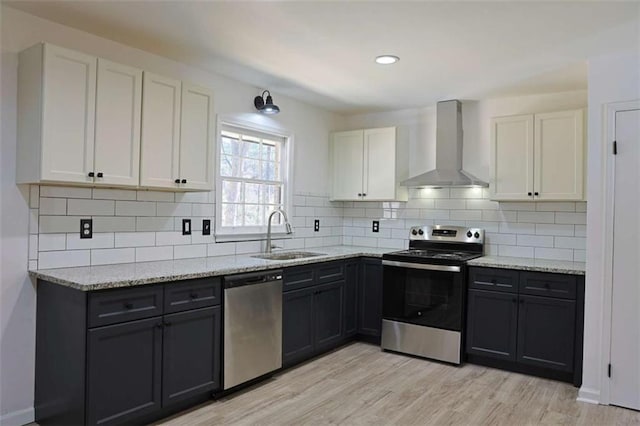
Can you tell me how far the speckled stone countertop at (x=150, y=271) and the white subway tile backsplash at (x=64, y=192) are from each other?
0.44 m

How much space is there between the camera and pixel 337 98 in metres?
4.40

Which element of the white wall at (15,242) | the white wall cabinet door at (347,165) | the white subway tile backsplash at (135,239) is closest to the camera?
the white wall at (15,242)

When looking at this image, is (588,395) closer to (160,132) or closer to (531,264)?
(531,264)

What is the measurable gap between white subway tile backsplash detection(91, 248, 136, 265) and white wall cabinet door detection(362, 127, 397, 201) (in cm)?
245

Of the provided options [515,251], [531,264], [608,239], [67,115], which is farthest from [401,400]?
[67,115]

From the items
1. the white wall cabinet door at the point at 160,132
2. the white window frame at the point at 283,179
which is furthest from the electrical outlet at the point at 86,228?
the white window frame at the point at 283,179

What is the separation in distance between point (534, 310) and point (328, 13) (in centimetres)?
262

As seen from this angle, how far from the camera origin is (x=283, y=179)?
14.5 feet

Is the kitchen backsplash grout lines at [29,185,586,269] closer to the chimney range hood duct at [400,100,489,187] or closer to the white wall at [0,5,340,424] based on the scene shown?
the white wall at [0,5,340,424]

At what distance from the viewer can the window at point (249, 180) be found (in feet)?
12.5

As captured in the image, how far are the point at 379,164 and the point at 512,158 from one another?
1286 millimetres

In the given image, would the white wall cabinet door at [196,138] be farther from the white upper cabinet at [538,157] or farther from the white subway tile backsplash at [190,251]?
the white upper cabinet at [538,157]

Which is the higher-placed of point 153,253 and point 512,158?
point 512,158

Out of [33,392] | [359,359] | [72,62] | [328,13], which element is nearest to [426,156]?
[359,359]
